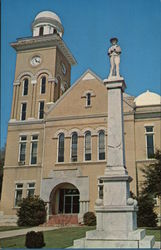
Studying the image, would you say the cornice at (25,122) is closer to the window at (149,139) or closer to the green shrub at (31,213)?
the green shrub at (31,213)

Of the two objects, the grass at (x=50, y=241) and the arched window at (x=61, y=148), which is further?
the arched window at (x=61, y=148)

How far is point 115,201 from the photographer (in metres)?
9.33

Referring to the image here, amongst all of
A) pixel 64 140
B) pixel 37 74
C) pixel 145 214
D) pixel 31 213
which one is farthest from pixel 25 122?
pixel 145 214

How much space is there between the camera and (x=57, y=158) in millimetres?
23750

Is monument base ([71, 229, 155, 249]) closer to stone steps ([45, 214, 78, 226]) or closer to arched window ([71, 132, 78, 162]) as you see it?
stone steps ([45, 214, 78, 226])

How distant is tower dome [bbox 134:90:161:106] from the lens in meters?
27.8

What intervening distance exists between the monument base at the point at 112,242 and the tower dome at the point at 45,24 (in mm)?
24947

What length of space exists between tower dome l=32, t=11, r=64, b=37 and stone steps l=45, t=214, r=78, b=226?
17611 millimetres

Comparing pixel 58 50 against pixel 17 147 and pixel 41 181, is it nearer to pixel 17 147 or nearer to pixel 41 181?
pixel 17 147

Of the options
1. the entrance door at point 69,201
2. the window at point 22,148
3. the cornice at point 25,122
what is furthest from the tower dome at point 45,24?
the entrance door at point 69,201

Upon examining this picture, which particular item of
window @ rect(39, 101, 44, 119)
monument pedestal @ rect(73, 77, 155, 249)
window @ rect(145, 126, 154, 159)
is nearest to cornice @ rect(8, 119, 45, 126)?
window @ rect(39, 101, 44, 119)

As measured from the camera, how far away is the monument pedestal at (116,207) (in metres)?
8.41

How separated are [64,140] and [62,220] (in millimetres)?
5940

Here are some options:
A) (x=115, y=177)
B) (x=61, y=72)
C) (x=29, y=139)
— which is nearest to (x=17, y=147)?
(x=29, y=139)
